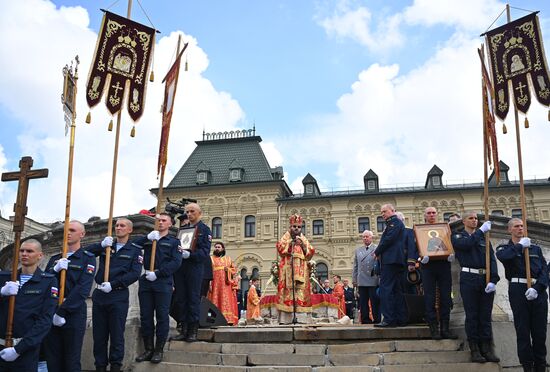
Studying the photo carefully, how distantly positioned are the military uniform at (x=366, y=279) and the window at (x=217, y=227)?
31894 mm

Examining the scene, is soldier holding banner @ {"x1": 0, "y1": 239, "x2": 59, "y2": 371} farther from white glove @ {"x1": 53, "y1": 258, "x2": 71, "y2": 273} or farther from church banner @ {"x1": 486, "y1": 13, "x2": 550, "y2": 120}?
church banner @ {"x1": 486, "y1": 13, "x2": 550, "y2": 120}

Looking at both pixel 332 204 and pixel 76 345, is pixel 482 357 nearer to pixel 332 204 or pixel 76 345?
pixel 76 345

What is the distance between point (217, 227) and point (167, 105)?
3356 cm

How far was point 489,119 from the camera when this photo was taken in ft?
23.5

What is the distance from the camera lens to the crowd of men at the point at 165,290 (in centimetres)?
472

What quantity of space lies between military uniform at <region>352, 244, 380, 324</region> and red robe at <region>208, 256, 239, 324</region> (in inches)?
145

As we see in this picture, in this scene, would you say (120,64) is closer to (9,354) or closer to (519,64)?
(9,354)

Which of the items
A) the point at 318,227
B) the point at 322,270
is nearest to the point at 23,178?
the point at 322,270

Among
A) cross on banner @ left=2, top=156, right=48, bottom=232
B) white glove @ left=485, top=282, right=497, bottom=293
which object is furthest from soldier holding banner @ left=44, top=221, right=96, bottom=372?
white glove @ left=485, top=282, right=497, bottom=293

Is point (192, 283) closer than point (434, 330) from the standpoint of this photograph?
No

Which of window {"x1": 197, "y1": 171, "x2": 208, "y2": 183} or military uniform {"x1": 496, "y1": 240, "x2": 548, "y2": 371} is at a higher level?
window {"x1": 197, "y1": 171, "x2": 208, "y2": 183}

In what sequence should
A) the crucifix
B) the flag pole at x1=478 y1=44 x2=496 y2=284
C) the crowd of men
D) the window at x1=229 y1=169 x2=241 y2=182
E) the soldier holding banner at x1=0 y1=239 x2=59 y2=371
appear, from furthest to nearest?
the window at x1=229 y1=169 x2=241 y2=182 → the flag pole at x1=478 y1=44 x2=496 y2=284 → the crucifix → the crowd of men → the soldier holding banner at x1=0 y1=239 x2=59 y2=371

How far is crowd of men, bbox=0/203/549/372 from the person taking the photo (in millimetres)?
4723

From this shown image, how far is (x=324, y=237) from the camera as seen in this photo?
130 ft
